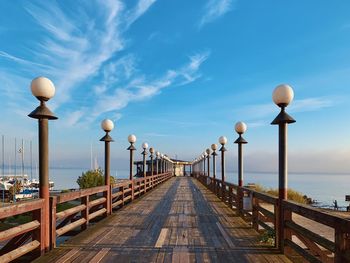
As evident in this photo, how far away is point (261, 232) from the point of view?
6742 mm

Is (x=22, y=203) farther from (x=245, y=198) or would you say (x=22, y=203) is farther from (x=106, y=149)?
(x=245, y=198)

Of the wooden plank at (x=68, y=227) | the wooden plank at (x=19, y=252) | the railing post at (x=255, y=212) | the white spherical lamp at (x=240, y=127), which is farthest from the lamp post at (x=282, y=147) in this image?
the white spherical lamp at (x=240, y=127)

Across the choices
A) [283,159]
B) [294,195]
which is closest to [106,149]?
[283,159]

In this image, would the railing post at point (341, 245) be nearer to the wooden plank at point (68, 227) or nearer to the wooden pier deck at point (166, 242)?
the wooden pier deck at point (166, 242)

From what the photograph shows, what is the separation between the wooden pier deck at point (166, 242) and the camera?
4852 millimetres

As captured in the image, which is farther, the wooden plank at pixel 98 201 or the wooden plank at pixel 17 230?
the wooden plank at pixel 98 201

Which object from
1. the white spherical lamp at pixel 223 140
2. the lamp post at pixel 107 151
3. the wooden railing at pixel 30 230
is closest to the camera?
the wooden railing at pixel 30 230

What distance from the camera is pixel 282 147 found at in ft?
18.4

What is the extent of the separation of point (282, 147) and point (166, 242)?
2.57 metres

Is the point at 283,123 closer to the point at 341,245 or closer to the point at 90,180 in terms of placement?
the point at 341,245

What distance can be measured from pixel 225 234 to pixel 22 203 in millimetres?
3859

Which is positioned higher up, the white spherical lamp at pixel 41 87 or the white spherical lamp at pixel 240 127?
the white spherical lamp at pixel 41 87

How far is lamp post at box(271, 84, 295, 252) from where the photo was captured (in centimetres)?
534

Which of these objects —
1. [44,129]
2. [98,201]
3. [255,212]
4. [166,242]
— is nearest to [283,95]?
[255,212]
